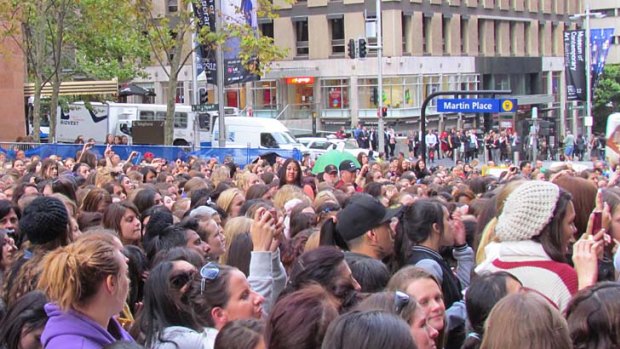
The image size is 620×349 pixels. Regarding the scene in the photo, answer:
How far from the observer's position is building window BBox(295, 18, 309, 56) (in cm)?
6069

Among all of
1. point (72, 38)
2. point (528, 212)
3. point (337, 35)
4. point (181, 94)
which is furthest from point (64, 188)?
point (181, 94)

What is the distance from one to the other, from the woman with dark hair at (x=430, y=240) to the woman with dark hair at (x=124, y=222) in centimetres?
263

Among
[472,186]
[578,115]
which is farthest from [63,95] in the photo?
[578,115]

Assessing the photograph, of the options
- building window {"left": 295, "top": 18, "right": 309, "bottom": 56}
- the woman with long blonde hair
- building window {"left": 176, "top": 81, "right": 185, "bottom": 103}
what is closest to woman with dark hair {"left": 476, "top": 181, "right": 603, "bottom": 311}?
the woman with long blonde hair

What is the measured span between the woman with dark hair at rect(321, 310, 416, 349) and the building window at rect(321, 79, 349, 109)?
55.4 m

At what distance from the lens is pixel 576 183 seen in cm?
687

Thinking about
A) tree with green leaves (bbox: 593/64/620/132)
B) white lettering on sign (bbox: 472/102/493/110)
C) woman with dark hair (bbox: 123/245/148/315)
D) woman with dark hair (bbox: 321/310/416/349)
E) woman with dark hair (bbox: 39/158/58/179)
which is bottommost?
woman with dark hair (bbox: 123/245/148/315)

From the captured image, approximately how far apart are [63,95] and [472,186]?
29909 mm

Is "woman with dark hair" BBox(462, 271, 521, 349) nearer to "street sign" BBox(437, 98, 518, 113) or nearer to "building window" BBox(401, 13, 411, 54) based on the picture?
"street sign" BBox(437, 98, 518, 113)

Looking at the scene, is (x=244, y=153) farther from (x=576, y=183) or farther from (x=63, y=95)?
(x=576, y=183)

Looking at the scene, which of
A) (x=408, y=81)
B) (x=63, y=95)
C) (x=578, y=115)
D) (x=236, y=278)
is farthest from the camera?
(x=578, y=115)

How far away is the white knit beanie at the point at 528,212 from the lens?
17.4 feet

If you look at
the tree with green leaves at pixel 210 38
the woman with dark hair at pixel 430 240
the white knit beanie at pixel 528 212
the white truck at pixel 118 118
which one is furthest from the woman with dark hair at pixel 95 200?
the white truck at pixel 118 118

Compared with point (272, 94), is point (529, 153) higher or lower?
lower
